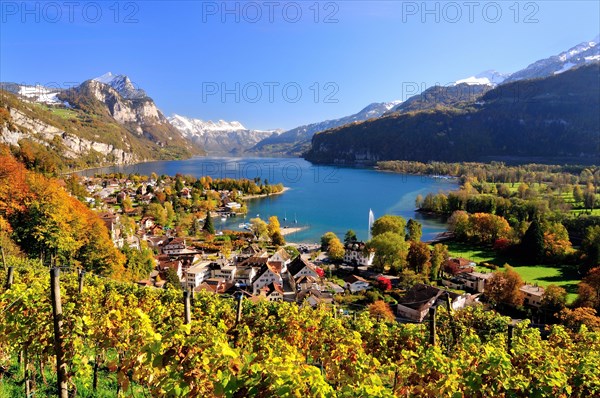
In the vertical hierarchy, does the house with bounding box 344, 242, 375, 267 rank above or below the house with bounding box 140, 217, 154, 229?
below

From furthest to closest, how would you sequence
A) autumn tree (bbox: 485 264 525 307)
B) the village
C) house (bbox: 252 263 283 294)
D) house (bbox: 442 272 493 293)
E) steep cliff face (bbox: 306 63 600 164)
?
1. steep cliff face (bbox: 306 63 600 164)
2. house (bbox: 442 272 493 293)
3. house (bbox: 252 263 283 294)
4. the village
5. autumn tree (bbox: 485 264 525 307)

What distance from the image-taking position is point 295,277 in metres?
26.3

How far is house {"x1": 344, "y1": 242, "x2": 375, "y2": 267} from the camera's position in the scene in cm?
3187

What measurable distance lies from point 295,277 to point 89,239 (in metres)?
13.7

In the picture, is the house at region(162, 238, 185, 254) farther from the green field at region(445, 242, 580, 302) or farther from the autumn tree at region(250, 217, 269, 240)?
the green field at region(445, 242, 580, 302)

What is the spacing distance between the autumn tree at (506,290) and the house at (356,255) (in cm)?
1079

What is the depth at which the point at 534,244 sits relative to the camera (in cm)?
3148

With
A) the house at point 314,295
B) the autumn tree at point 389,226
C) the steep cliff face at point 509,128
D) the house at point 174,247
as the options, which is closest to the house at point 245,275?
the house at point 314,295

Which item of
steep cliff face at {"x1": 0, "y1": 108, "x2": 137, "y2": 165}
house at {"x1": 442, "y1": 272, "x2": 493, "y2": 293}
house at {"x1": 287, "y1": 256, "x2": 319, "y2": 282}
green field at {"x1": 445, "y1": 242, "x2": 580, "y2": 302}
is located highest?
steep cliff face at {"x1": 0, "y1": 108, "x2": 137, "y2": 165}

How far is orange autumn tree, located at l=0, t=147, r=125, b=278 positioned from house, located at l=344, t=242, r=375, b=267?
63.5 ft

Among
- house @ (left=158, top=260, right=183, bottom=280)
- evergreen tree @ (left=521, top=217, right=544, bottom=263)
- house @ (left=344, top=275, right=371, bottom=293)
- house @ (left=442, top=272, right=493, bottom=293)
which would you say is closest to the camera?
house @ (left=344, top=275, right=371, bottom=293)

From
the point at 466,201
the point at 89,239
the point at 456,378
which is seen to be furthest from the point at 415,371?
the point at 466,201

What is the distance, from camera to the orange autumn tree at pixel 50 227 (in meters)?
16.4

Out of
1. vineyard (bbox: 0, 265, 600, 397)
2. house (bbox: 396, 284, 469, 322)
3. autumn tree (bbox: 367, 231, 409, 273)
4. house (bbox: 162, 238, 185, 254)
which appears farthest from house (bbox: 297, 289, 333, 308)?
house (bbox: 162, 238, 185, 254)
